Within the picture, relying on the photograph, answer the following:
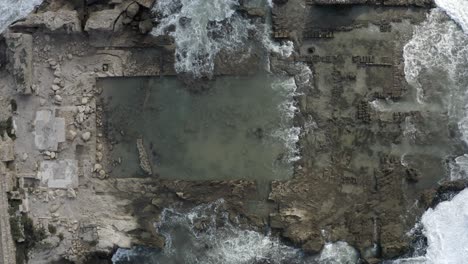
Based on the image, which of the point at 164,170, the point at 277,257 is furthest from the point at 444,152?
the point at 164,170

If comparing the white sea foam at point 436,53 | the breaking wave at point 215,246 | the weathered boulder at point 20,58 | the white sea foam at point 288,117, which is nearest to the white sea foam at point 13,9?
the weathered boulder at point 20,58

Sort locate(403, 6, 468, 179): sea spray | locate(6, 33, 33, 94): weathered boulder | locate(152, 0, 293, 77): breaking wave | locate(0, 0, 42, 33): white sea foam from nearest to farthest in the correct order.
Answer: locate(403, 6, 468, 179): sea spray < locate(6, 33, 33, 94): weathered boulder < locate(152, 0, 293, 77): breaking wave < locate(0, 0, 42, 33): white sea foam

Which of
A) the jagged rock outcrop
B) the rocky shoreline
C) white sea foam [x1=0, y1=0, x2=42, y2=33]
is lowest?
the rocky shoreline

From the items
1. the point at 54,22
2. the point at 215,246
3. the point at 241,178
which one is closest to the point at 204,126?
the point at 241,178

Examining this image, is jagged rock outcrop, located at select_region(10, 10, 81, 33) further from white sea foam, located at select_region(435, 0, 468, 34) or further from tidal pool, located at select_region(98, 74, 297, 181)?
white sea foam, located at select_region(435, 0, 468, 34)

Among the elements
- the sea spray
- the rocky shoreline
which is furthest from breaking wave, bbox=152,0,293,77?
the sea spray

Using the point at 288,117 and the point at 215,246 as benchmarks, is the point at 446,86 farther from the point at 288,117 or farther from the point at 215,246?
the point at 215,246
